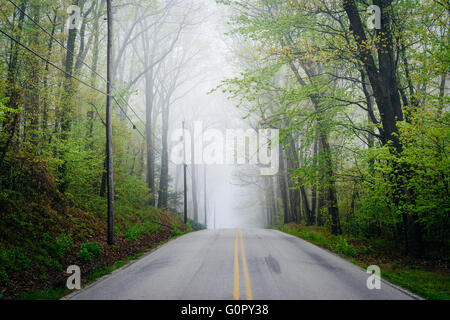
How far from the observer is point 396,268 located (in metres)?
9.14

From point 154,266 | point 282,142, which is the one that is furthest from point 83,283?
point 282,142

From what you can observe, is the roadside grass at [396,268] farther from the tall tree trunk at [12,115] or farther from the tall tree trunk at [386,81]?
the tall tree trunk at [12,115]

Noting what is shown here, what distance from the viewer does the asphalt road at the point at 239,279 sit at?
236 inches

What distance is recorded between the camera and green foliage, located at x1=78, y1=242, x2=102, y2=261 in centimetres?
925

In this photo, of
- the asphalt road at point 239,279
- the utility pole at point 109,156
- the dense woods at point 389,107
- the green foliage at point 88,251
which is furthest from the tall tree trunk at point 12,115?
the dense woods at point 389,107

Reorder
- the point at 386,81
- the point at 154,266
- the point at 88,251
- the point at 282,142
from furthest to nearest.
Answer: the point at 282,142 → the point at 386,81 → the point at 88,251 → the point at 154,266

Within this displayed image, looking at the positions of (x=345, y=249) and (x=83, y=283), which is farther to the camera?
(x=345, y=249)

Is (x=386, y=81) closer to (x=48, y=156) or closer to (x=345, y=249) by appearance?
(x=345, y=249)

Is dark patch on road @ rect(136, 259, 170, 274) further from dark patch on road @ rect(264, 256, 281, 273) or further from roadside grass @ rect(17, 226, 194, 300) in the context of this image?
dark patch on road @ rect(264, 256, 281, 273)

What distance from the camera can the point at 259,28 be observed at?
11.3m

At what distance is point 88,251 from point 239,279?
5706 millimetres

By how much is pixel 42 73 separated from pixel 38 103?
1.19 metres

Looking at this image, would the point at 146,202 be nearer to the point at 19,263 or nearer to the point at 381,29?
the point at 19,263
